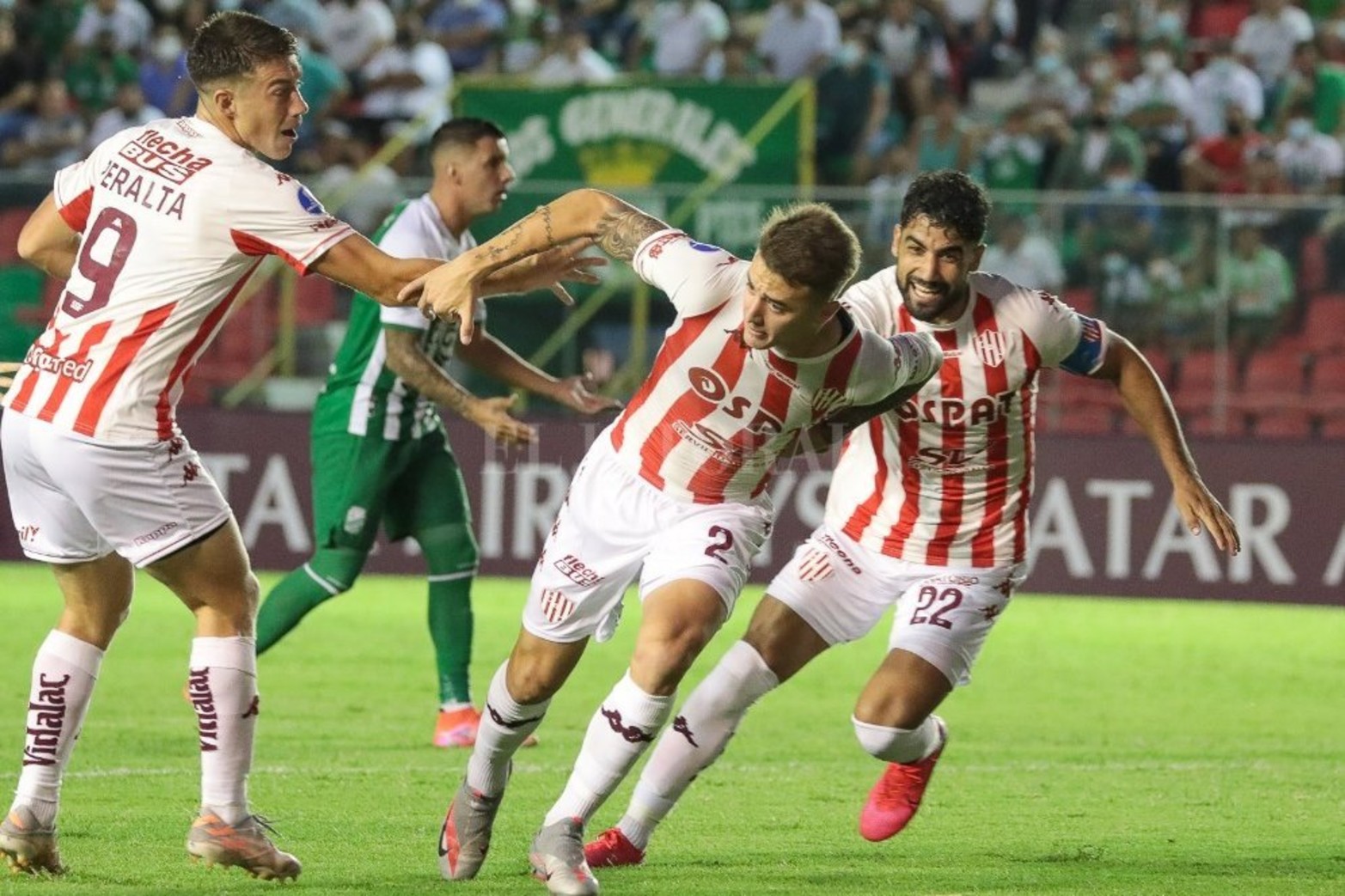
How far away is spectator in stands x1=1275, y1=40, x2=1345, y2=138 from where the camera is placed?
56.0ft

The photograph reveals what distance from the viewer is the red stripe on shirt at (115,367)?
571cm

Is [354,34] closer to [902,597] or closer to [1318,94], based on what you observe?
[1318,94]

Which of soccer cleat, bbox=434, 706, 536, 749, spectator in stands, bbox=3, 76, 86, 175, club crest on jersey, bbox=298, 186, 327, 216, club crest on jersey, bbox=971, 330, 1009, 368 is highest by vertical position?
club crest on jersey, bbox=298, 186, 327, 216

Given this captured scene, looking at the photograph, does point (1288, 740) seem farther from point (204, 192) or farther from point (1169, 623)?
point (204, 192)

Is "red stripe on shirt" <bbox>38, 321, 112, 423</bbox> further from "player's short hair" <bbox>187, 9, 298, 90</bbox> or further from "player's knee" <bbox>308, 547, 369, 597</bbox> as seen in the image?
"player's knee" <bbox>308, 547, 369, 597</bbox>

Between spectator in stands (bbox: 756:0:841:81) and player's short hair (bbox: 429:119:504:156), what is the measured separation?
389 inches

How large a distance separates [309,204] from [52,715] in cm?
155

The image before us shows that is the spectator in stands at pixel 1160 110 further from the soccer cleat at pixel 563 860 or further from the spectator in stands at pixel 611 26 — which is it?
the soccer cleat at pixel 563 860

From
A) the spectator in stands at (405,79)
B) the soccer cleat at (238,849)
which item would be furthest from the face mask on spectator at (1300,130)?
the soccer cleat at (238,849)

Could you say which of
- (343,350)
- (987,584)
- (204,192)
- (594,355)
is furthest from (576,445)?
(204,192)

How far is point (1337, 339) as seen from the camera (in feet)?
46.4

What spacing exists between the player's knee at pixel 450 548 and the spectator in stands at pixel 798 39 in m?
10.4

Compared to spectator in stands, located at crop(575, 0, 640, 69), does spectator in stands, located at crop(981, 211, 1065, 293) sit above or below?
below

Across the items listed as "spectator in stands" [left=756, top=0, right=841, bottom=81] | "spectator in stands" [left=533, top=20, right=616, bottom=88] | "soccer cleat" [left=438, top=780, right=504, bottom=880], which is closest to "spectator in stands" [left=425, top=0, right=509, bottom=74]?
"spectator in stands" [left=533, top=20, right=616, bottom=88]
